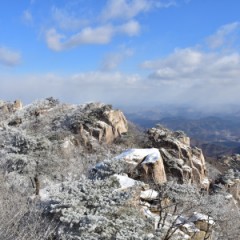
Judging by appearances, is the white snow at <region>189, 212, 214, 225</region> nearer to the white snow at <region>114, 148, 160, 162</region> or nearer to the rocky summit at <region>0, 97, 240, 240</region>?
the rocky summit at <region>0, 97, 240, 240</region>

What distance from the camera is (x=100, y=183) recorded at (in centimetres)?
1917

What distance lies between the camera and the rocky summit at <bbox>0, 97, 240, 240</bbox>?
16809 mm

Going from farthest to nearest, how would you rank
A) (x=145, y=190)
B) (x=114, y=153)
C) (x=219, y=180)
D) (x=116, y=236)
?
(x=219, y=180) < (x=114, y=153) < (x=145, y=190) < (x=116, y=236)

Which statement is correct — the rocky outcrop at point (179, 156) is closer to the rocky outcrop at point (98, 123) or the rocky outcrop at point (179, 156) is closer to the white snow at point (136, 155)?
the rocky outcrop at point (98, 123)

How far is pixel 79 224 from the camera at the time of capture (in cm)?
1672

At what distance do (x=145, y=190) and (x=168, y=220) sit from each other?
242 cm

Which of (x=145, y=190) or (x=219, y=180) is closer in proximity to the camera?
(x=145, y=190)

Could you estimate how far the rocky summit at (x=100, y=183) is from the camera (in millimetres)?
16809

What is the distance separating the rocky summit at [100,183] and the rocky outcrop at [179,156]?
0.12 meters

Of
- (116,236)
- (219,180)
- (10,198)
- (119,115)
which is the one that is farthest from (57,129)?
(116,236)

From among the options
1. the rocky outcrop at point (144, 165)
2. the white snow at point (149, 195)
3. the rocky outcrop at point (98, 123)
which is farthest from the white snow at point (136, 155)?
the rocky outcrop at point (98, 123)

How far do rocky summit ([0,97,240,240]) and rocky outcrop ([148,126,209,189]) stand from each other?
0.12m

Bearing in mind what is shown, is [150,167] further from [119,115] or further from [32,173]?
[119,115]

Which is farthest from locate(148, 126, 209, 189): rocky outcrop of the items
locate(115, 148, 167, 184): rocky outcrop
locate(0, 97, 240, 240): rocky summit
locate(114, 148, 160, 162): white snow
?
locate(115, 148, 167, 184): rocky outcrop
